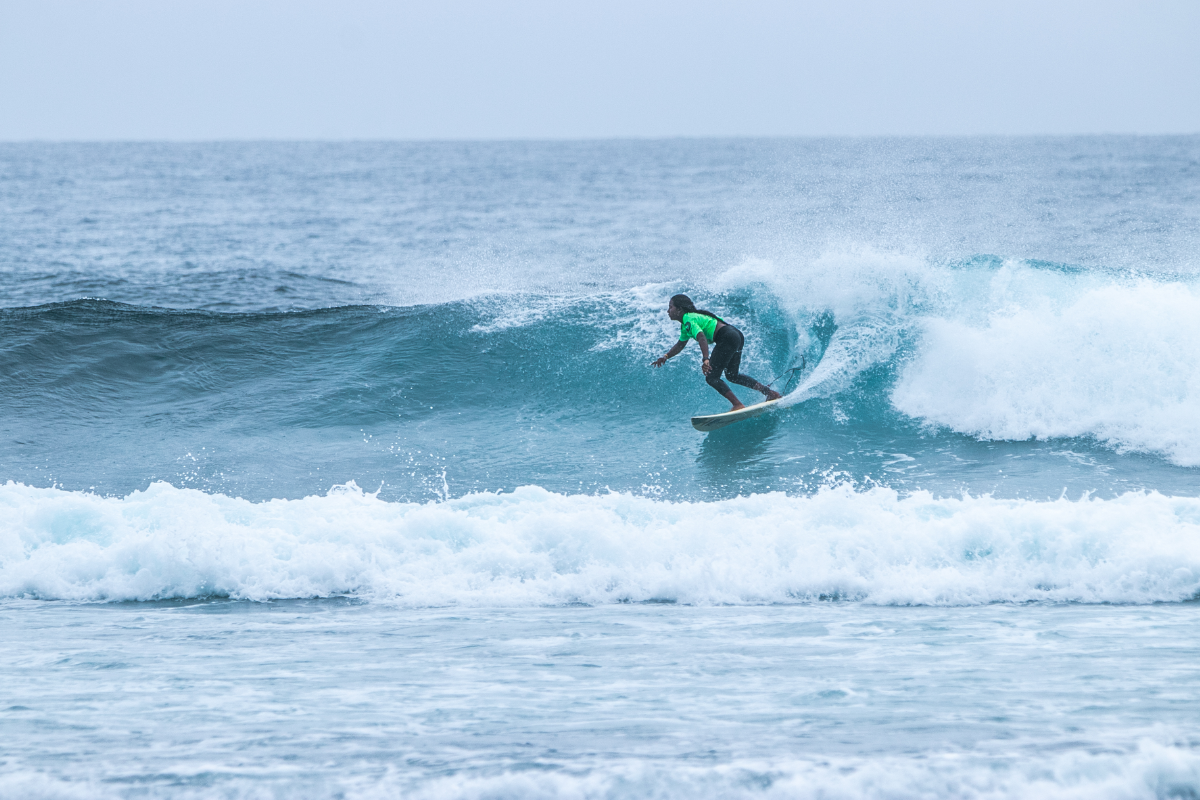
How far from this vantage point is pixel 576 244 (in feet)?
89.3

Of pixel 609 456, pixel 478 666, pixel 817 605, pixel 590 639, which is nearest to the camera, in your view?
pixel 478 666

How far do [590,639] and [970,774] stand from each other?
2430 millimetres

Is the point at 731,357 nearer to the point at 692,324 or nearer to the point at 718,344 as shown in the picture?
the point at 718,344

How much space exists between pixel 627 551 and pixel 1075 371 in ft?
19.9

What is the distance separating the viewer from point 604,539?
734 centimetres

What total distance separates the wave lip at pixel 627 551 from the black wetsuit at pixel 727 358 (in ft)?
9.27

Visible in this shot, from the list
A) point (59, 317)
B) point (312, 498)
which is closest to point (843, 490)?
point (312, 498)

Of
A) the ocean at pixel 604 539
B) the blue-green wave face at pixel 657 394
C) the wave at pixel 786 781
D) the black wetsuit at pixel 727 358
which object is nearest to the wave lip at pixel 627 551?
the ocean at pixel 604 539

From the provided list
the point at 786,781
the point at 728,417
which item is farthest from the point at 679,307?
the point at 786,781

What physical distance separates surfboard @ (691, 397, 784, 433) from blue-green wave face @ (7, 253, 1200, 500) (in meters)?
0.18

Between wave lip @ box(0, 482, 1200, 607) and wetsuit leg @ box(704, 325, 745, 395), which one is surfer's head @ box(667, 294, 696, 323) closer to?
wetsuit leg @ box(704, 325, 745, 395)

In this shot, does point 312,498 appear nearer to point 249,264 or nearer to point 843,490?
point 843,490

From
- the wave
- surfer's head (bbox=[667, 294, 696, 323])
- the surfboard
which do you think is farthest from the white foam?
the wave

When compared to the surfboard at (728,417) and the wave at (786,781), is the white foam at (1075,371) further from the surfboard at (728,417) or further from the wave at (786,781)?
the wave at (786,781)
